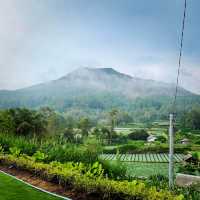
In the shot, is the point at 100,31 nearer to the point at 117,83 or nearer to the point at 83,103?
the point at 83,103

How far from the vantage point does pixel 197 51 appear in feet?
57.0

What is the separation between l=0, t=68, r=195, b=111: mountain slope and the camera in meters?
45.4

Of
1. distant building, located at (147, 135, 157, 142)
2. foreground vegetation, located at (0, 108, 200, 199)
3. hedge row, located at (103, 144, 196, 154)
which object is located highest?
foreground vegetation, located at (0, 108, 200, 199)

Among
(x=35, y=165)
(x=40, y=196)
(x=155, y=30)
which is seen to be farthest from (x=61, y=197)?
(x=155, y=30)

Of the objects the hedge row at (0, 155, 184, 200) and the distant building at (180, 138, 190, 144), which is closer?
the hedge row at (0, 155, 184, 200)

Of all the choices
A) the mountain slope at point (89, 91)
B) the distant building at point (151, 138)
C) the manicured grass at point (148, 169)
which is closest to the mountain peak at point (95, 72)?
the mountain slope at point (89, 91)

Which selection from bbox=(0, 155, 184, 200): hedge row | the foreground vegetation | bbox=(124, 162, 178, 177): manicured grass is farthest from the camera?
bbox=(124, 162, 178, 177): manicured grass

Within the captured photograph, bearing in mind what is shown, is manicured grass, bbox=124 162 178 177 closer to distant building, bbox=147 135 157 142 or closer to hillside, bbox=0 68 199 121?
distant building, bbox=147 135 157 142

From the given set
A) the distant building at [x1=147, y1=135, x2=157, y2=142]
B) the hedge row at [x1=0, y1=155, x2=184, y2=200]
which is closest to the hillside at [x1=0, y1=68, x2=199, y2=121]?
the distant building at [x1=147, y1=135, x2=157, y2=142]

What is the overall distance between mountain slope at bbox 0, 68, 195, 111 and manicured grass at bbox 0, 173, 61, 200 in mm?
35980

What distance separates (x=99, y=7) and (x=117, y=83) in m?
52.3

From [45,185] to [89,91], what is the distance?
54.8 metres

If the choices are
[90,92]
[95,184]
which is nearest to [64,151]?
[95,184]

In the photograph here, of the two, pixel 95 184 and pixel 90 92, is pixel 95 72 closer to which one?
pixel 90 92
